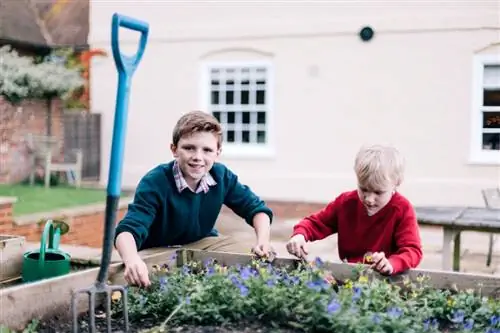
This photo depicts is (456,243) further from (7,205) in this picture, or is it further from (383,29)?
(383,29)

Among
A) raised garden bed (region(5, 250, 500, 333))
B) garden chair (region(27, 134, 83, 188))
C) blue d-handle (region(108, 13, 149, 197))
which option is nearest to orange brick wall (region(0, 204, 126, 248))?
raised garden bed (region(5, 250, 500, 333))

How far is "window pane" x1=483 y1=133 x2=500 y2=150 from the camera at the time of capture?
993 centimetres

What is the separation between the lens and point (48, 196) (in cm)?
1006

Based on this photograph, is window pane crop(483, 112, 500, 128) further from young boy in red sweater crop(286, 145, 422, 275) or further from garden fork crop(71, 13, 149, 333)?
garden fork crop(71, 13, 149, 333)

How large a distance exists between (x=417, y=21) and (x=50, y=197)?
17.9 feet

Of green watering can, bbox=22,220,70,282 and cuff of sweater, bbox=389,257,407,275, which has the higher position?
cuff of sweater, bbox=389,257,407,275

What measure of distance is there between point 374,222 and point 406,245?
16 centimetres


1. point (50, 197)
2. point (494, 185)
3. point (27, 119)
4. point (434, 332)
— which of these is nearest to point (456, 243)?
point (434, 332)

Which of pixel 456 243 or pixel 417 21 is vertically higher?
pixel 417 21

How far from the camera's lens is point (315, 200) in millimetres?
10719

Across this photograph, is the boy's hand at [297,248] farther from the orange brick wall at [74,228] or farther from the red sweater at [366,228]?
the orange brick wall at [74,228]

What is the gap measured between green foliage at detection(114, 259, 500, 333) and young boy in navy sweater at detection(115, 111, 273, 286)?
28 cm

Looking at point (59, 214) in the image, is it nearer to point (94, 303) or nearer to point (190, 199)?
point (190, 199)

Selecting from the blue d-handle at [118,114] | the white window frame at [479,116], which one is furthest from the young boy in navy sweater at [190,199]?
the white window frame at [479,116]
